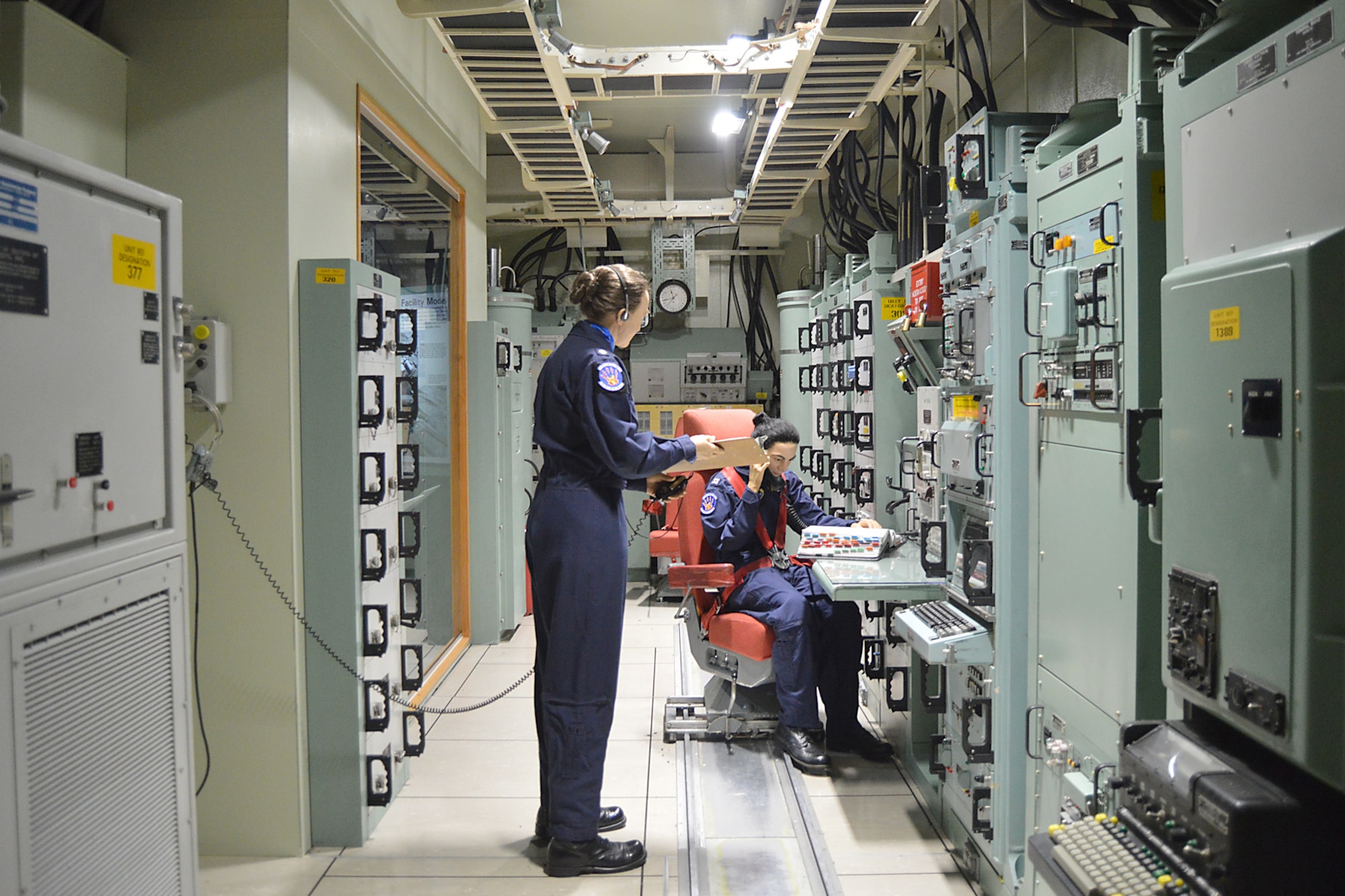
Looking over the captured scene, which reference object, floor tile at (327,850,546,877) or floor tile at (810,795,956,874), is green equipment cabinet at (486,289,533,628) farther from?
floor tile at (810,795,956,874)

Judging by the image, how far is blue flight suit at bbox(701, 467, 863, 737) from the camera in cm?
388

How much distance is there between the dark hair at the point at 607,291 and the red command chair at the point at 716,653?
1220 millimetres

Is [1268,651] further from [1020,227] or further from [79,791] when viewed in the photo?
[79,791]

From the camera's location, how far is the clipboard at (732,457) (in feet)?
10.5

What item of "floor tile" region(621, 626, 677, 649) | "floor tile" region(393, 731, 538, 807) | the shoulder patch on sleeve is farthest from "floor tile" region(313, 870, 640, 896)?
"floor tile" region(621, 626, 677, 649)

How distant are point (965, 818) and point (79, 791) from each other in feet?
8.05

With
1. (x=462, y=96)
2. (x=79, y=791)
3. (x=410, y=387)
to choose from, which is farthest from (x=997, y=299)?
(x=462, y=96)

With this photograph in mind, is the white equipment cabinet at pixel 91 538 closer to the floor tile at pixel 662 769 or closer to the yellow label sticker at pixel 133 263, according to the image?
the yellow label sticker at pixel 133 263

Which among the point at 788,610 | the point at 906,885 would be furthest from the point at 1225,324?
the point at 788,610

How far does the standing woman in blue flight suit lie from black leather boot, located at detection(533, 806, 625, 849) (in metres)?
0.17

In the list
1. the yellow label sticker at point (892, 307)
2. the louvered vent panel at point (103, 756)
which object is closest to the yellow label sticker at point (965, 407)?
the yellow label sticker at point (892, 307)

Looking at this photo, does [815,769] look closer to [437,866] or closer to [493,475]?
[437,866]

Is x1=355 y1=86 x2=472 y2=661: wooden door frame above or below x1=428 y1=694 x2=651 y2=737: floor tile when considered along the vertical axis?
above

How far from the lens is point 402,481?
3828mm
